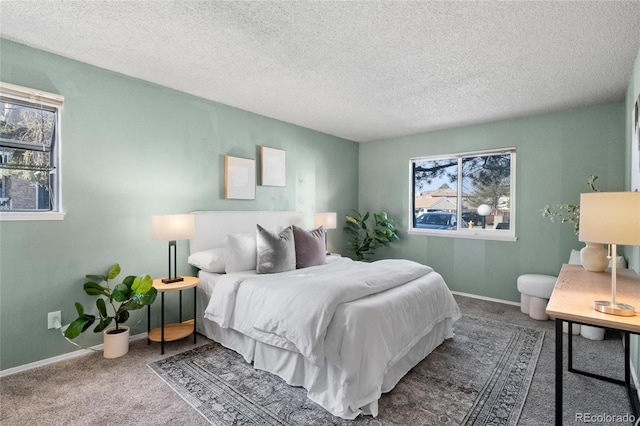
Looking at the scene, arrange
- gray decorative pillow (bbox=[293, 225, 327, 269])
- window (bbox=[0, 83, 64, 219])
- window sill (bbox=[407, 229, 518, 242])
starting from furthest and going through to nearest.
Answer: window sill (bbox=[407, 229, 518, 242]) → gray decorative pillow (bbox=[293, 225, 327, 269]) → window (bbox=[0, 83, 64, 219])

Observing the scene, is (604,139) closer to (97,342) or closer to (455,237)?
(455,237)

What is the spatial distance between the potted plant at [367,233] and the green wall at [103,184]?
214 cm

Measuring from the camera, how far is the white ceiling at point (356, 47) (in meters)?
1.97

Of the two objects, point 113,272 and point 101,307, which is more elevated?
point 113,272

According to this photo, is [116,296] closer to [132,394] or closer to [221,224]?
[132,394]

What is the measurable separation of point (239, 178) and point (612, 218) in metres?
3.40

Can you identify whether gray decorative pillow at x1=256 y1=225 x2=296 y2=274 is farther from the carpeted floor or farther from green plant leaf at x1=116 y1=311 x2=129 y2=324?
green plant leaf at x1=116 y1=311 x2=129 y2=324

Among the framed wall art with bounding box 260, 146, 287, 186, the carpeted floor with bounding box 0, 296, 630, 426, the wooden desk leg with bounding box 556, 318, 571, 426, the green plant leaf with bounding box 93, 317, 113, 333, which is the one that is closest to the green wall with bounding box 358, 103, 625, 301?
the carpeted floor with bounding box 0, 296, 630, 426

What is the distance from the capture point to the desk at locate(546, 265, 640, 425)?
1.34 metres

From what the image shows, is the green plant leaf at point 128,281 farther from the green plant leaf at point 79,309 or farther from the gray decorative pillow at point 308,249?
the gray decorative pillow at point 308,249

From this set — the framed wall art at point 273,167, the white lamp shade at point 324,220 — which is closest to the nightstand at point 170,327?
the framed wall art at point 273,167

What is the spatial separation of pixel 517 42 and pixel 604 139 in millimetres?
2302

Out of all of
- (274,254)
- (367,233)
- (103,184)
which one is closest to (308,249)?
(274,254)

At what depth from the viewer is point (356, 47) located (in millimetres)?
2395
